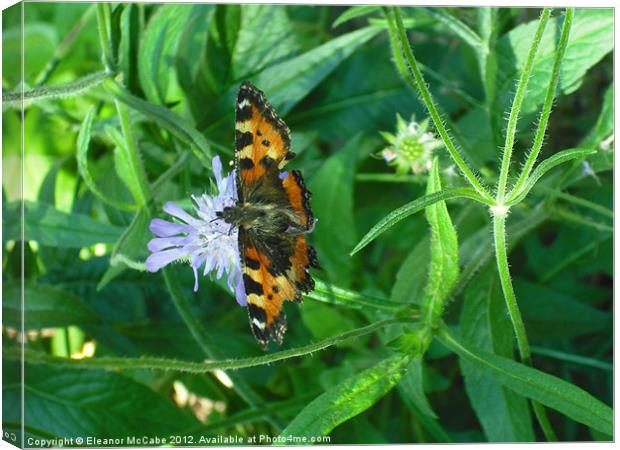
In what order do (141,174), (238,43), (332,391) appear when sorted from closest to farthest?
(332,391) → (141,174) → (238,43)

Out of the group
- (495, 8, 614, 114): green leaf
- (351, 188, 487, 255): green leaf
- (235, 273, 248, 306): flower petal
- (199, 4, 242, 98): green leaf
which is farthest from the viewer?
(199, 4, 242, 98): green leaf

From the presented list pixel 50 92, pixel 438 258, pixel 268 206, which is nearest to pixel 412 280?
pixel 438 258

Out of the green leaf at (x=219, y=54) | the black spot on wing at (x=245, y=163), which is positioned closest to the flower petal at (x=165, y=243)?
the black spot on wing at (x=245, y=163)

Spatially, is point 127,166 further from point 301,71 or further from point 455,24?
point 455,24

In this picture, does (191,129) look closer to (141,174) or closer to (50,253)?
(141,174)

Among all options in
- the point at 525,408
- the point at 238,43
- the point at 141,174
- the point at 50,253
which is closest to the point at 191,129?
the point at 141,174

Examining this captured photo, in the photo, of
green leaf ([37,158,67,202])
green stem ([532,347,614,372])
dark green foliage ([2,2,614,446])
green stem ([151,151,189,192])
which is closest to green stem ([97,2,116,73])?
dark green foliage ([2,2,614,446])

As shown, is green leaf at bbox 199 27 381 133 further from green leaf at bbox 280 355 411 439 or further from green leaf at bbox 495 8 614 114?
green leaf at bbox 280 355 411 439
